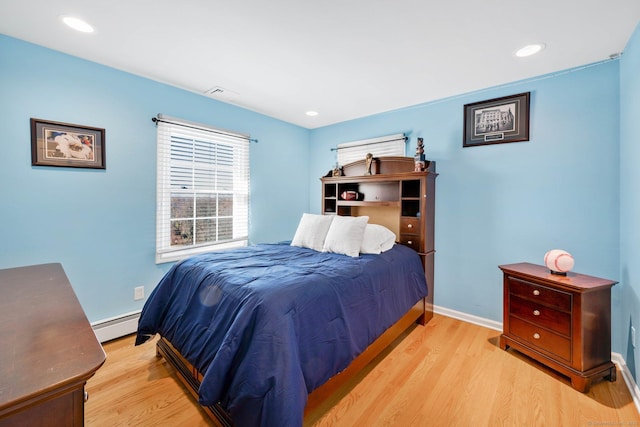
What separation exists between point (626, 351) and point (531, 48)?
94.2 inches

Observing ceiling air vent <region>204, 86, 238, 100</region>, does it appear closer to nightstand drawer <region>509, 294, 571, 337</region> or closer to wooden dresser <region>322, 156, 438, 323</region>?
wooden dresser <region>322, 156, 438, 323</region>

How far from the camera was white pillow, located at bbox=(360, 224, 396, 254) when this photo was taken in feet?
8.60

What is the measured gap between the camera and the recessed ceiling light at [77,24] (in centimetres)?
182

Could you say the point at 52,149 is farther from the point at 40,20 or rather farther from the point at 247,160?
the point at 247,160

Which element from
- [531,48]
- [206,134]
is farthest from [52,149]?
[531,48]

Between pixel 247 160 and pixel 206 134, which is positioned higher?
pixel 206 134

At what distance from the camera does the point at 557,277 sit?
2.07 meters

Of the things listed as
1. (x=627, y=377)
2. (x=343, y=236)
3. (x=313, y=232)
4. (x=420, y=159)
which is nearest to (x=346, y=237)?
(x=343, y=236)

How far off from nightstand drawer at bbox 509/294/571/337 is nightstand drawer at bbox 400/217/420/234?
1026mm

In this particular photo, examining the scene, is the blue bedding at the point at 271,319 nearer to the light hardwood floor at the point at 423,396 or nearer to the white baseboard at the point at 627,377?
the light hardwood floor at the point at 423,396

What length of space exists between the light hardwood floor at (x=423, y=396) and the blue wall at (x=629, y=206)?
387mm

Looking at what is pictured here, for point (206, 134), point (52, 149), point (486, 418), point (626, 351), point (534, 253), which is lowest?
point (486, 418)

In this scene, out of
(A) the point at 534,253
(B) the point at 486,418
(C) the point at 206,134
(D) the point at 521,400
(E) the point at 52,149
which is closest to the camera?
(B) the point at 486,418

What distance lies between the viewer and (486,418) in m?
1.64
